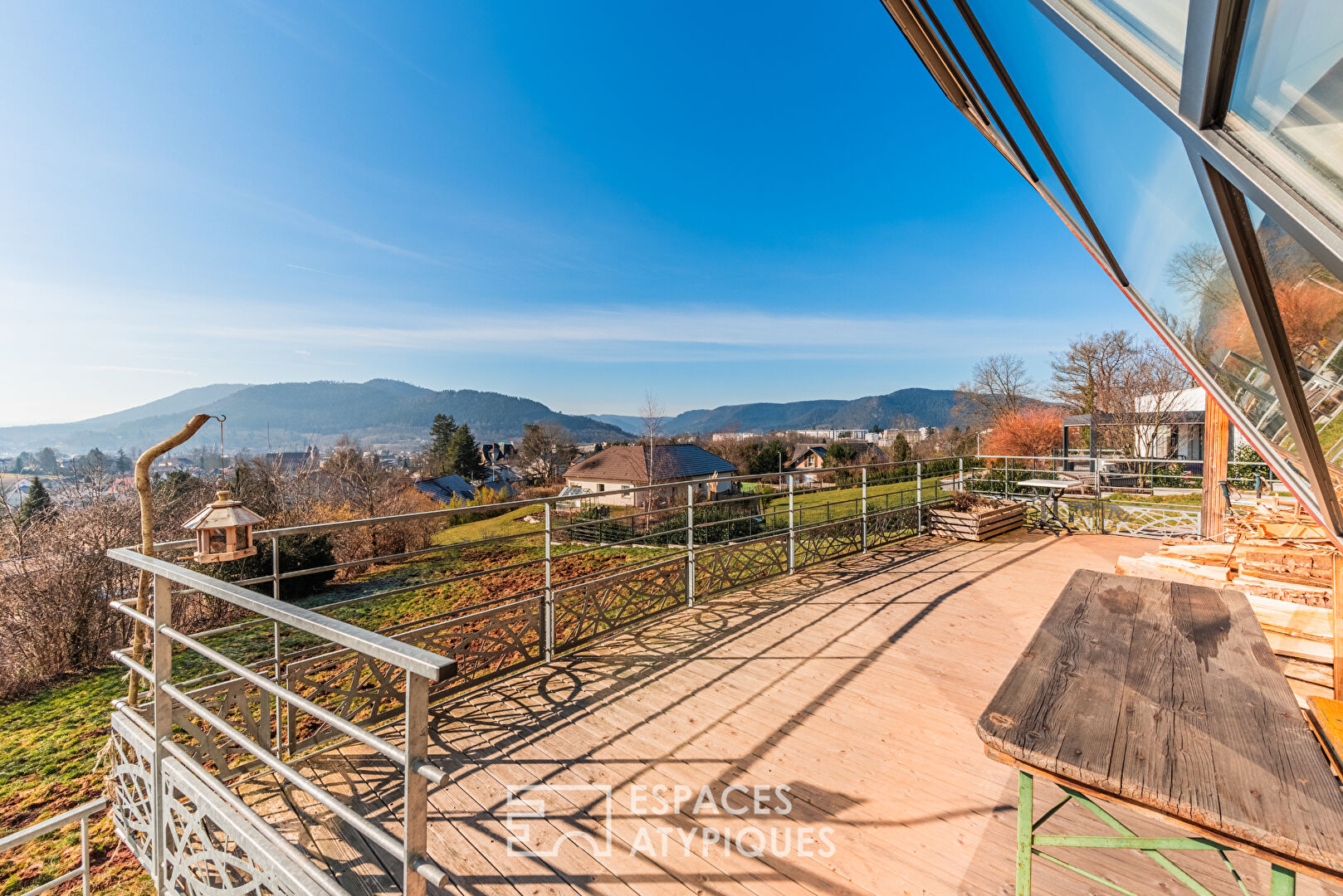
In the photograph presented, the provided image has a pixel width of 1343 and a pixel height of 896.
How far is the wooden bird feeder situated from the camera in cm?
234

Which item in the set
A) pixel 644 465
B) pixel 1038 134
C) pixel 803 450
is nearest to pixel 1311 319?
pixel 1038 134

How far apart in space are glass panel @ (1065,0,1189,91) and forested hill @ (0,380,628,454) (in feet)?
166

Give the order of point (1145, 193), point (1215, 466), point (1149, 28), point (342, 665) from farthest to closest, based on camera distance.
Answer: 1. point (1215, 466)
2. point (342, 665)
3. point (1145, 193)
4. point (1149, 28)

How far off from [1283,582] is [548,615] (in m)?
4.85

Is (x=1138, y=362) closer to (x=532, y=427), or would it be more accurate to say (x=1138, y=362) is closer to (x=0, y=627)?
(x=0, y=627)

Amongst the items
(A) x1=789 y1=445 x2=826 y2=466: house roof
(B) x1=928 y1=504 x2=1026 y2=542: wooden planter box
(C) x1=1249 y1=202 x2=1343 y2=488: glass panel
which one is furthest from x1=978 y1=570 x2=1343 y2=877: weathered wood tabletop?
(A) x1=789 y1=445 x2=826 y2=466: house roof

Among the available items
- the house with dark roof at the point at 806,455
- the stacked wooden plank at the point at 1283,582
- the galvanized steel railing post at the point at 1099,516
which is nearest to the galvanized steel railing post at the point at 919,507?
the stacked wooden plank at the point at 1283,582

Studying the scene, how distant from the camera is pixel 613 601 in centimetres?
418

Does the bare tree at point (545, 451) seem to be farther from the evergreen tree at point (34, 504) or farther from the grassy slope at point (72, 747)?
the evergreen tree at point (34, 504)

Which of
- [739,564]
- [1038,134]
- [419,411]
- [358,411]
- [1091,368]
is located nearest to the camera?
[1038,134]

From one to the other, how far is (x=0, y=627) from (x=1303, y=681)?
37.0 feet

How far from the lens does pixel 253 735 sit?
8.18 feet

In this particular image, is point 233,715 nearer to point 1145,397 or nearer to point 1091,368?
point 1145,397

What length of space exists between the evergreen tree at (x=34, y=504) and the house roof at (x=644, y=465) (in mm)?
17959
